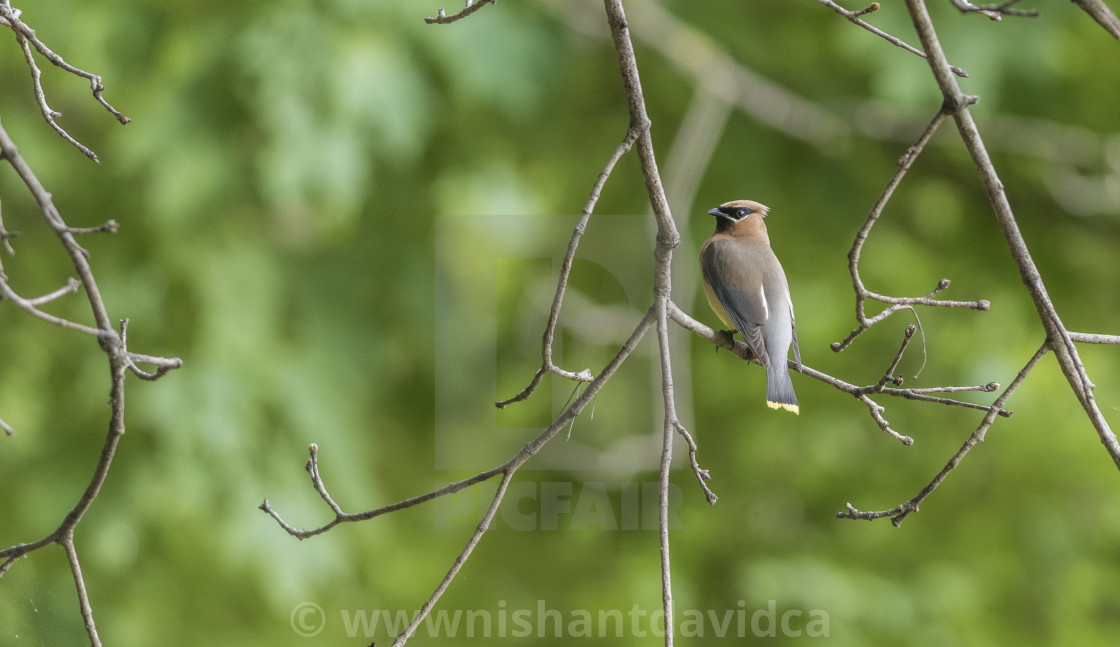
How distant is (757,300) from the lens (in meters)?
2.07

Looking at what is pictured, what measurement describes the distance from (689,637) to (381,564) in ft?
7.26

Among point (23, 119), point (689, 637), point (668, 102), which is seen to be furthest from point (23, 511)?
point (668, 102)

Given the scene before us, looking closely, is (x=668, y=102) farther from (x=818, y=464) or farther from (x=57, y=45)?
(x=57, y=45)

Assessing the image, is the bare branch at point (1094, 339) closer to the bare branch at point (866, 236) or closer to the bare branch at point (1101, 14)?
the bare branch at point (866, 236)

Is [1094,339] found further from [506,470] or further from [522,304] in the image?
[522,304]

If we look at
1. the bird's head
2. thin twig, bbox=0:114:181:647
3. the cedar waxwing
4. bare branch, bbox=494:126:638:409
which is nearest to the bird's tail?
the cedar waxwing

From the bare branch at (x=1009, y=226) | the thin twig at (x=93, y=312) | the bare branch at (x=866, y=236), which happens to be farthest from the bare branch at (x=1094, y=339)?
the thin twig at (x=93, y=312)

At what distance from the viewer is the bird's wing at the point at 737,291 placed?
2031 mm

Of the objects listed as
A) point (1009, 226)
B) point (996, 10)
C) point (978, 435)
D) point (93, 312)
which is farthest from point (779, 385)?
point (93, 312)

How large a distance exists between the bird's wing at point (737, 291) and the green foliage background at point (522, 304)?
2.79m

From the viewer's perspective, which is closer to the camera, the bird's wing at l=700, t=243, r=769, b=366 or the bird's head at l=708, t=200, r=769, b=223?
the bird's wing at l=700, t=243, r=769, b=366

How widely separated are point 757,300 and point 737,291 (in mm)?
52

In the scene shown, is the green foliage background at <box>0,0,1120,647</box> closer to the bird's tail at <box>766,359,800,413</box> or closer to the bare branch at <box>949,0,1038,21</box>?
the bird's tail at <box>766,359,800,413</box>

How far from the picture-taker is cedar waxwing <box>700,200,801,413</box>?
6.65 ft
